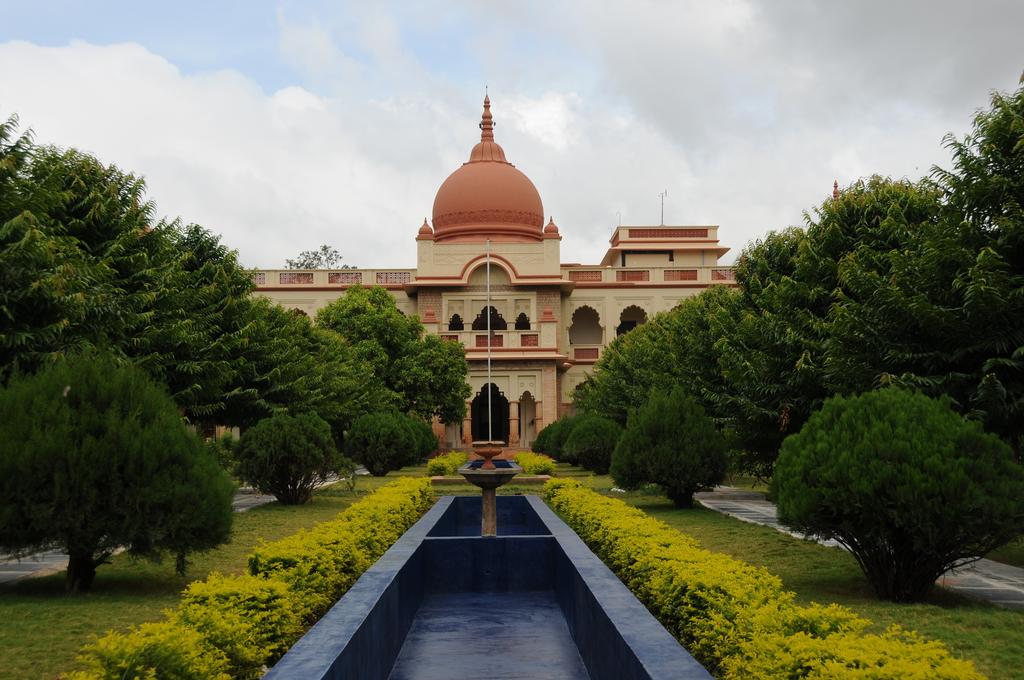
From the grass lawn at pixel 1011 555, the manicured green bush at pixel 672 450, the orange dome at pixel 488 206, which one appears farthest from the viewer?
the orange dome at pixel 488 206

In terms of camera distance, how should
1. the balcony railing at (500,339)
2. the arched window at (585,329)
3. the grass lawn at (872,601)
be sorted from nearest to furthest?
the grass lawn at (872,601) < the balcony railing at (500,339) < the arched window at (585,329)

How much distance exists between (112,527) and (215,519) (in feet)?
2.68

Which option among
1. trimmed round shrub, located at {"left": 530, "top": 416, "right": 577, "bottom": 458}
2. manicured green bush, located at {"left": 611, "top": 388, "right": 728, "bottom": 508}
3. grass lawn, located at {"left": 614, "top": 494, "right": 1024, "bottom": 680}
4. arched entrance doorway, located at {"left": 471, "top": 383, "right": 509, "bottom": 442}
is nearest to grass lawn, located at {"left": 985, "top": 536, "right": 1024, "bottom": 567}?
grass lawn, located at {"left": 614, "top": 494, "right": 1024, "bottom": 680}

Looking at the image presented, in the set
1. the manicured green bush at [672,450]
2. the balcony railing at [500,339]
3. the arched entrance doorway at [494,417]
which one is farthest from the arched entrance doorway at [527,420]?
the manicured green bush at [672,450]

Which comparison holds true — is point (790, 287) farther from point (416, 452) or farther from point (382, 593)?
point (416, 452)

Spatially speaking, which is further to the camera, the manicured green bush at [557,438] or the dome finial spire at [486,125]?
the dome finial spire at [486,125]

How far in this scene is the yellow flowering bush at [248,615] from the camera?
4.25m

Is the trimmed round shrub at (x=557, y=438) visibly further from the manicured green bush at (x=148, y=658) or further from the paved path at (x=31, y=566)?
the manicured green bush at (x=148, y=658)

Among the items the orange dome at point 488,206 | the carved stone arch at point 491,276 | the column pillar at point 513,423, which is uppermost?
the orange dome at point 488,206

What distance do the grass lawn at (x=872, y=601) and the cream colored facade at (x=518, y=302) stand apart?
30.4m

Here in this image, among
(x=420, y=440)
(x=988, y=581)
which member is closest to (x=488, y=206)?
(x=420, y=440)

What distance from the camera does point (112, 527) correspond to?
8.36 meters

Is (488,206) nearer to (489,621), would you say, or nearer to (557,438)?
(557,438)

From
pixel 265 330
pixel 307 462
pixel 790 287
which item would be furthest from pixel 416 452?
pixel 790 287
